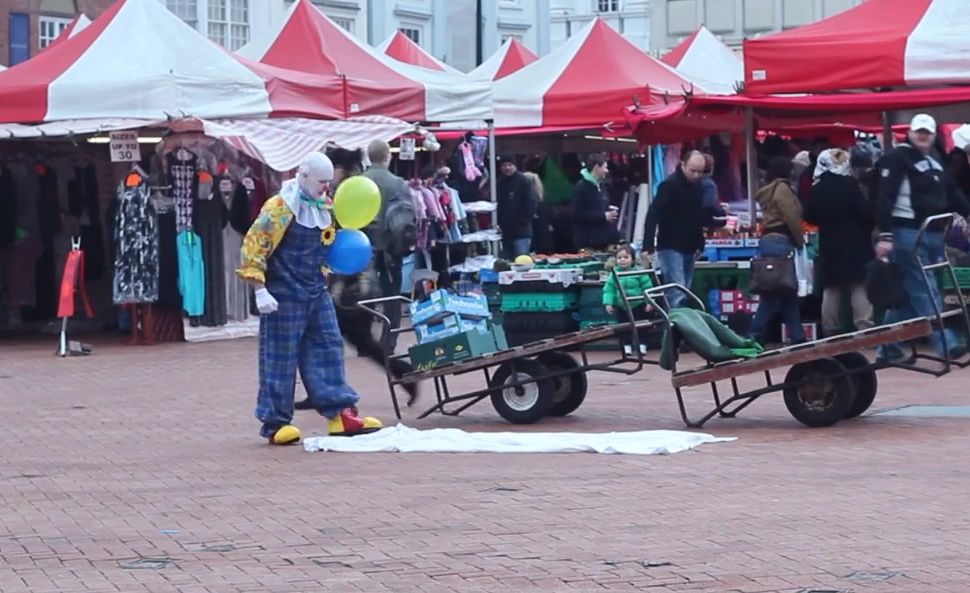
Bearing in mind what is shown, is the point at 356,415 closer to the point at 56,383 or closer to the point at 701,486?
the point at 701,486

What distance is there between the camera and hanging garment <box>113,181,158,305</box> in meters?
19.3

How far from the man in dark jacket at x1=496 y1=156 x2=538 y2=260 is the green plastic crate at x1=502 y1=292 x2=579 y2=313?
6.69 m

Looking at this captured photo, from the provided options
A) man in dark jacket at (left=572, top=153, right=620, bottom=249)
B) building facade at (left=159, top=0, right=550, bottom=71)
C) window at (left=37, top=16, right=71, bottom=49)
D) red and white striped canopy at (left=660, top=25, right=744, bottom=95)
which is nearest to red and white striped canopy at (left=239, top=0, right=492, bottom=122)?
man in dark jacket at (left=572, top=153, right=620, bottom=249)

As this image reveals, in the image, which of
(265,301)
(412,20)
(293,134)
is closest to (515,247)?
(293,134)

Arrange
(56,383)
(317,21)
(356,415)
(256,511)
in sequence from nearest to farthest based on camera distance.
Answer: (256,511) < (356,415) < (56,383) < (317,21)

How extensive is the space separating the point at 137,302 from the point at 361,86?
157 inches

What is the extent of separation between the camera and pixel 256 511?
29.3 ft

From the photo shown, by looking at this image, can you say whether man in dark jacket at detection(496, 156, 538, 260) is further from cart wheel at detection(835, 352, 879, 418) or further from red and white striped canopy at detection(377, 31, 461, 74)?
cart wheel at detection(835, 352, 879, 418)

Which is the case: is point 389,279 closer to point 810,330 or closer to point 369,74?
point 810,330

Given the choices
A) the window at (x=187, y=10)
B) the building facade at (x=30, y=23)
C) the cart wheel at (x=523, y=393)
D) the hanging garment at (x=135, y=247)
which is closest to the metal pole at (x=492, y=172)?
the hanging garment at (x=135, y=247)

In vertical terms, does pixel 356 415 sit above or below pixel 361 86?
below

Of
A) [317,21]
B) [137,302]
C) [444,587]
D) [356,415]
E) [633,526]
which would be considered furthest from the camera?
[317,21]

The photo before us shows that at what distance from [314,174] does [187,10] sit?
32218mm

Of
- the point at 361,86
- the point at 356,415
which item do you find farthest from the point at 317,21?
the point at 356,415
